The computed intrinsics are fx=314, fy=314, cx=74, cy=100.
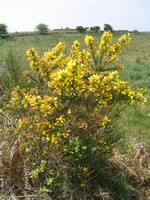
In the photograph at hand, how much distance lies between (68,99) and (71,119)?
196mm

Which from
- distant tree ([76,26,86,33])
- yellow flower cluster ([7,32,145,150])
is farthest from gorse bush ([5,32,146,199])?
distant tree ([76,26,86,33])

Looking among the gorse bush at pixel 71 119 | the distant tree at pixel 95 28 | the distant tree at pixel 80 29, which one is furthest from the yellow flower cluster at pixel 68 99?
the distant tree at pixel 80 29

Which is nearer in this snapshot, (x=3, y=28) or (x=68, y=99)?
(x=68, y=99)

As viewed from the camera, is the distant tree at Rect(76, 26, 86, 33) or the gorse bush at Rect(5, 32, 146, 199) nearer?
the gorse bush at Rect(5, 32, 146, 199)

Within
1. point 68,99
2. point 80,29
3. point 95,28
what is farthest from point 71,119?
point 95,28

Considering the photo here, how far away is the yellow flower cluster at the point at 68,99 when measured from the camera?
2.89 m

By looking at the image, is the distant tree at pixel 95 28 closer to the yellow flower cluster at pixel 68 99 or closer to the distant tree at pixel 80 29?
the distant tree at pixel 80 29

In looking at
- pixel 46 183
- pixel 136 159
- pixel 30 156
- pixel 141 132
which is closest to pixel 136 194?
pixel 136 159

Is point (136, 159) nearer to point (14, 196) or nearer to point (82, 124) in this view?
point (82, 124)

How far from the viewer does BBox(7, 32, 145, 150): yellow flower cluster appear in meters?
2.89

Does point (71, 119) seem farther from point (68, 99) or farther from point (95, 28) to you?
point (95, 28)

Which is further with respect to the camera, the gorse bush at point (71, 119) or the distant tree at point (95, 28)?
the distant tree at point (95, 28)

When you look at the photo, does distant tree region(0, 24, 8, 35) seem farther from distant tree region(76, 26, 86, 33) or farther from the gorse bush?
the gorse bush

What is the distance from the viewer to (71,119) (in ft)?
9.97
